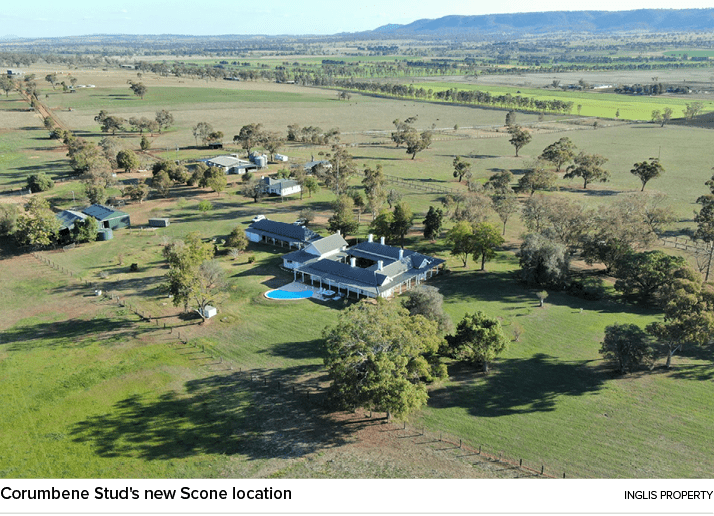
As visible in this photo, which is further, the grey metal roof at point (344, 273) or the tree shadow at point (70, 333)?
the grey metal roof at point (344, 273)

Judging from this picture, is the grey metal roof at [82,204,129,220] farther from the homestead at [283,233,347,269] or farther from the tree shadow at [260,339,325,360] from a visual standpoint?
the tree shadow at [260,339,325,360]

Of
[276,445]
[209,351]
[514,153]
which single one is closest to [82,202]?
[209,351]

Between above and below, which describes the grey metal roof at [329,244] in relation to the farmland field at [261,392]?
above

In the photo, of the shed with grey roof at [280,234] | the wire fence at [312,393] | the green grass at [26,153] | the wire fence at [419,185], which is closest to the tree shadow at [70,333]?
the wire fence at [312,393]

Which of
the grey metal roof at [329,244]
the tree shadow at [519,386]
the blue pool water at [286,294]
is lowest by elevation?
the tree shadow at [519,386]

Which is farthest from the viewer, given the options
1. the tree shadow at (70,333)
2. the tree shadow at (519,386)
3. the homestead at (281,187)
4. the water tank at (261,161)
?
the water tank at (261,161)

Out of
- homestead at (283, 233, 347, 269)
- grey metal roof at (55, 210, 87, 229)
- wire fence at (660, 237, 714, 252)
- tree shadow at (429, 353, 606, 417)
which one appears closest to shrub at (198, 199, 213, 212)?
grey metal roof at (55, 210, 87, 229)

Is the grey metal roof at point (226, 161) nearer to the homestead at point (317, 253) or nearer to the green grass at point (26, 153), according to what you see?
the green grass at point (26, 153)

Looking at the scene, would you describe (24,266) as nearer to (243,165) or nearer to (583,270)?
(243,165)
